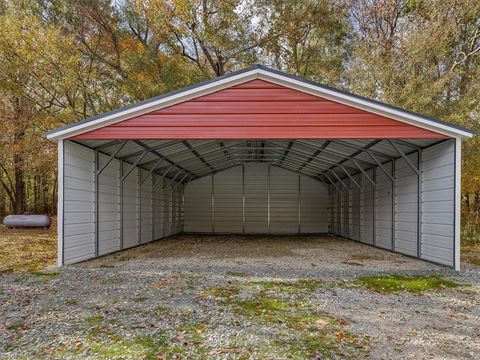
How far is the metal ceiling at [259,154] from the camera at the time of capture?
8828mm

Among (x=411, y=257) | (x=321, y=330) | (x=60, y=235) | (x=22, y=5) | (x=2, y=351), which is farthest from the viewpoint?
(x=22, y=5)

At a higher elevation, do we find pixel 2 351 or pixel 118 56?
pixel 118 56

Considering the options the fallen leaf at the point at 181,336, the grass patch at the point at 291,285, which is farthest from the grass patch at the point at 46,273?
the fallen leaf at the point at 181,336

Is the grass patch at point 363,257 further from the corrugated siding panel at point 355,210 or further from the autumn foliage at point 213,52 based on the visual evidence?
the autumn foliage at point 213,52

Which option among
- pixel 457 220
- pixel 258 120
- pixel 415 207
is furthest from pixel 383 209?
pixel 258 120

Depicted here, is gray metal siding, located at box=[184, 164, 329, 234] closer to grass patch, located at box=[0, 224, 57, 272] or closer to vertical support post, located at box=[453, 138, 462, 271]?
grass patch, located at box=[0, 224, 57, 272]

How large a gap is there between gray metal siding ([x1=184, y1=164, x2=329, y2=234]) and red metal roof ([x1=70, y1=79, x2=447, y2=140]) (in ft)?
32.2

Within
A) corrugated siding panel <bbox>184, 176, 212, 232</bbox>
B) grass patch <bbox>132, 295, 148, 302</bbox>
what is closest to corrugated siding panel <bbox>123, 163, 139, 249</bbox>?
grass patch <bbox>132, 295, 148, 302</bbox>

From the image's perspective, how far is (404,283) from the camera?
584 centimetres

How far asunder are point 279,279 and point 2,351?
403 cm

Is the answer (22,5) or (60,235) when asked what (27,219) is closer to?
(22,5)

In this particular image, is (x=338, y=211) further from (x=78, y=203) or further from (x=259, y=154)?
(x=78, y=203)

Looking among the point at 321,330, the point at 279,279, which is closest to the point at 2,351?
the point at 321,330

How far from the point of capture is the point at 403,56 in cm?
1288
